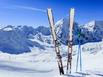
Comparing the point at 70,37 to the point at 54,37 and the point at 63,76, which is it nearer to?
the point at 54,37

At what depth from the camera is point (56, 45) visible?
30.8 metres

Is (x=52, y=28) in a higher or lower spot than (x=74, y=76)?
higher

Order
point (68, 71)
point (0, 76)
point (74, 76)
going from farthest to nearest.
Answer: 1. point (68, 71)
2. point (0, 76)
3. point (74, 76)

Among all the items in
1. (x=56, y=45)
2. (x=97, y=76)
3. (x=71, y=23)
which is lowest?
(x=97, y=76)

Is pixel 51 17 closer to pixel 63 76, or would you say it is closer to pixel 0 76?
pixel 63 76

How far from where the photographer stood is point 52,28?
98.0 ft

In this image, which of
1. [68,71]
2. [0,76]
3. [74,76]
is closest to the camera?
[74,76]

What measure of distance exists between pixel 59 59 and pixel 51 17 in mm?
4440

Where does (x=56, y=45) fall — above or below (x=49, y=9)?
below

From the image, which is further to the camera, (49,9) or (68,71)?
(68,71)

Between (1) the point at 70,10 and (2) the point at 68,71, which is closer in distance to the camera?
(1) the point at 70,10

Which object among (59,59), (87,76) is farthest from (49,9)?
(87,76)

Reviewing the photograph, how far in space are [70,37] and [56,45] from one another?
1.56 metres

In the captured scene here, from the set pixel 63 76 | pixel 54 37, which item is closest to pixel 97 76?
pixel 63 76
